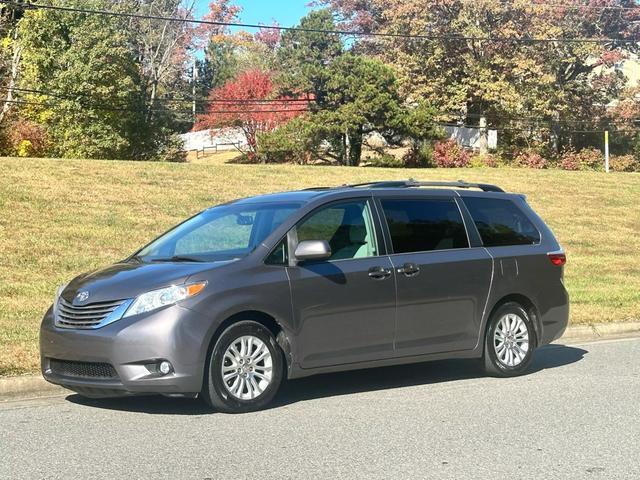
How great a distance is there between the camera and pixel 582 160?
50.2m

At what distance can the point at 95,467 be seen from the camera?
561cm

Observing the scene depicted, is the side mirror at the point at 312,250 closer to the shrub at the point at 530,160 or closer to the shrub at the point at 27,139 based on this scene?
the shrub at the point at 27,139

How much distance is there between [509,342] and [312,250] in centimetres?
268

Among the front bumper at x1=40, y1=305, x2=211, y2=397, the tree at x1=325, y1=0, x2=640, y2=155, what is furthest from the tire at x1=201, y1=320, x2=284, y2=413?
the tree at x1=325, y1=0, x2=640, y2=155

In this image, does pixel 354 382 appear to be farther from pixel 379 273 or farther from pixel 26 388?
pixel 26 388

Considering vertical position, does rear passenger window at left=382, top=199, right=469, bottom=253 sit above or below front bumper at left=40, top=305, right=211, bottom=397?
above

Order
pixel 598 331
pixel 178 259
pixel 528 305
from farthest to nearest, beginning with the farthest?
pixel 598 331, pixel 528 305, pixel 178 259

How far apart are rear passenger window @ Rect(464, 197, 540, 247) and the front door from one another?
1.36m

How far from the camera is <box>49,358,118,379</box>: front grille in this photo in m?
6.86

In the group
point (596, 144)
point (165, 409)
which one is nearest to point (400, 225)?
point (165, 409)

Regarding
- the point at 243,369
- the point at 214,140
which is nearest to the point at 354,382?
the point at 243,369

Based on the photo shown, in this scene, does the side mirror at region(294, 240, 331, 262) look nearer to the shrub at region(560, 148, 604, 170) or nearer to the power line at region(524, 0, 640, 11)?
the power line at region(524, 0, 640, 11)

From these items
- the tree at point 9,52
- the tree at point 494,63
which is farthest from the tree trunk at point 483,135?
the tree at point 9,52

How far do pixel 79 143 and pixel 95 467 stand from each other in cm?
3575
